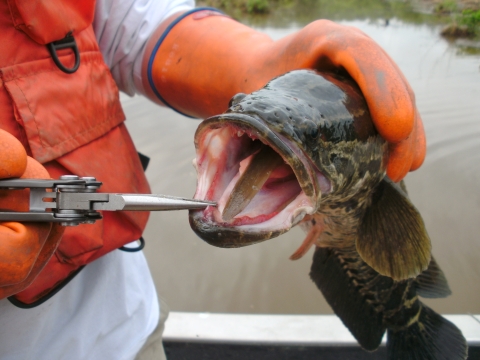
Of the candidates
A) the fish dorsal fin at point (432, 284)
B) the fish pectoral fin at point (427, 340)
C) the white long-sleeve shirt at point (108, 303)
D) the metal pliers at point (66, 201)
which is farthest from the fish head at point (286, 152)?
the fish pectoral fin at point (427, 340)

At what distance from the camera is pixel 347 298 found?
2.18 meters

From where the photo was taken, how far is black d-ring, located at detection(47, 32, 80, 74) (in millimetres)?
1330

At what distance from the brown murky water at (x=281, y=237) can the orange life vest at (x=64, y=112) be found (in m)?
2.70

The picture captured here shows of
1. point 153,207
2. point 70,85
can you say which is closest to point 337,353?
point 153,207

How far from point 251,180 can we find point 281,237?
140 inches

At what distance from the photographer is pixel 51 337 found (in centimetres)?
143

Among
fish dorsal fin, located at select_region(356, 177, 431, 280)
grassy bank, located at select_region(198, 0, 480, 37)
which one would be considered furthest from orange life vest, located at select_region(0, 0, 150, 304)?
grassy bank, located at select_region(198, 0, 480, 37)

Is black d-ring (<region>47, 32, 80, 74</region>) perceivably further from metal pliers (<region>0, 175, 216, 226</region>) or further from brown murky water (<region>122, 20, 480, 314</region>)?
brown murky water (<region>122, 20, 480, 314</region>)

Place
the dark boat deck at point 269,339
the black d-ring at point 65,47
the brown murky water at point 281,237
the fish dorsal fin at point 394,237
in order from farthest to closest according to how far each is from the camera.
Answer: the brown murky water at point 281,237, the dark boat deck at point 269,339, the fish dorsal fin at point 394,237, the black d-ring at point 65,47

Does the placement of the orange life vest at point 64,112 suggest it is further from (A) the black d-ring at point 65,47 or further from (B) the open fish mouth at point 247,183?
(B) the open fish mouth at point 247,183

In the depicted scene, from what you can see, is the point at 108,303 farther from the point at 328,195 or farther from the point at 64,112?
the point at 328,195

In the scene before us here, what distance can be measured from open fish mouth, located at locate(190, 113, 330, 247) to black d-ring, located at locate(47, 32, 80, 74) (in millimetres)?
610

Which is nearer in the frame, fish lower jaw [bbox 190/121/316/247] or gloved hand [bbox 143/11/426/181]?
fish lower jaw [bbox 190/121/316/247]

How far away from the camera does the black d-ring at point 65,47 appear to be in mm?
1330
